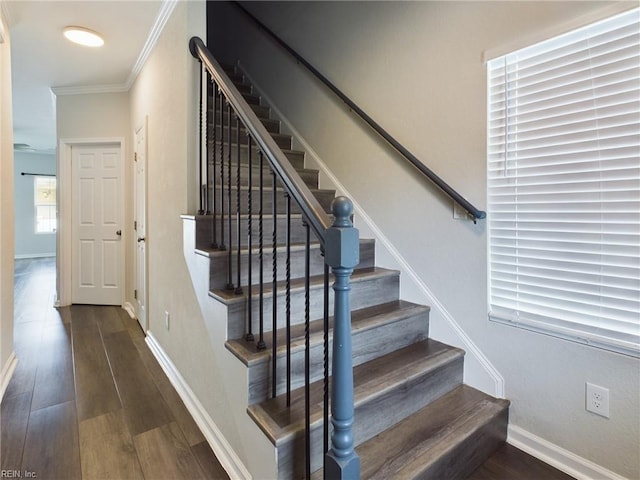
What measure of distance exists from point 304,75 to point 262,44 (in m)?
0.93

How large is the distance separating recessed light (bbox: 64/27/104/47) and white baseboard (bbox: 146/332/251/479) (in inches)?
100.0

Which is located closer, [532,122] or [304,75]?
[532,122]

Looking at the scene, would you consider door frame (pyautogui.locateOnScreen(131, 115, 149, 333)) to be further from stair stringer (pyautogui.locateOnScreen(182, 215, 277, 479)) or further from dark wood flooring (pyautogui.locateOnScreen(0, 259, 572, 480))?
stair stringer (pyautogui.locateOnScreen(182, 215, 277, 479))

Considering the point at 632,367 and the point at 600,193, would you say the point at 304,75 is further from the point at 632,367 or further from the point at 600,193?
the point at 632,367

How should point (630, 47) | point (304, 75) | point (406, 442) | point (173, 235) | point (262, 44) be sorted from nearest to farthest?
point (630, 47) → point (406, 442) → point (173, 235) → point (304, 75) → point (262, 44)

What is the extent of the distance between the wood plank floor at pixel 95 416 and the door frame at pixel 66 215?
977mm

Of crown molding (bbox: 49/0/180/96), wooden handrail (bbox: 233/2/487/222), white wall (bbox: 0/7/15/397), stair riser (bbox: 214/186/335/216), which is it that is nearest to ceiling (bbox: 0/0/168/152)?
crown molding (bbox: 49/0/180/96)

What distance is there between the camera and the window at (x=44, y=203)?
8.26 meters

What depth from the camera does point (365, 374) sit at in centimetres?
158

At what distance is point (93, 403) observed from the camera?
1.96 metres

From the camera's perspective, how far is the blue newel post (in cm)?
96

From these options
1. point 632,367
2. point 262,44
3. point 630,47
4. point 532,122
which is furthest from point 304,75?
point 632,367

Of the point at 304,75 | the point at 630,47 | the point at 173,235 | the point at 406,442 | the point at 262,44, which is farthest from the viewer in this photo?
the point at 262,44

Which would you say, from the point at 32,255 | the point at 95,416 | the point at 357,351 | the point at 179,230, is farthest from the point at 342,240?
the point at 32,255
